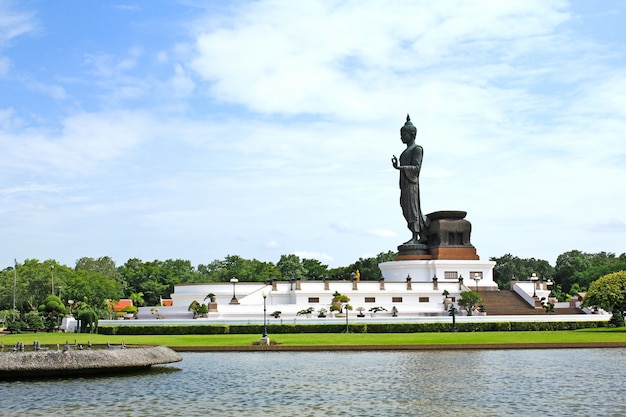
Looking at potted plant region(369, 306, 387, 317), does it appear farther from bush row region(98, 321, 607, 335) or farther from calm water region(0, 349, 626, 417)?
calm water region(0, 349, 626, 417)

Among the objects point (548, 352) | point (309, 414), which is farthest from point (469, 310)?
point (309, 414)

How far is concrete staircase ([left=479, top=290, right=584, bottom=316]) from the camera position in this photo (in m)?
51.8

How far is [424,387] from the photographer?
61.8ft

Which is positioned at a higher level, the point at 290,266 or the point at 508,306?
the point at 290,266

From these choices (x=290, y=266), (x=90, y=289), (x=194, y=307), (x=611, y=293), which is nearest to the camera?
(x=611, y=293)

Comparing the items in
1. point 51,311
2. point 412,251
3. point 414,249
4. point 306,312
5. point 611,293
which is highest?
point 414,249

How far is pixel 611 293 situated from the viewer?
135 ft

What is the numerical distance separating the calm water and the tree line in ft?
130

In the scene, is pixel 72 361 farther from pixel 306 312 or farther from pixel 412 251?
pixel 412 251

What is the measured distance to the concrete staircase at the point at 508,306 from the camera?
5175 cm

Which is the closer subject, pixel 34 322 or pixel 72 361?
pixel 72 361

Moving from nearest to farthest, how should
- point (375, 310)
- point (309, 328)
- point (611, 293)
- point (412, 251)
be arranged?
point (611, 293) < point (309, 328) < point (375, 310) < point (412, 251)

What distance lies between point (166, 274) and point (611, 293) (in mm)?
58135

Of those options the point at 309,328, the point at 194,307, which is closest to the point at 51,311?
the point at 194,307
